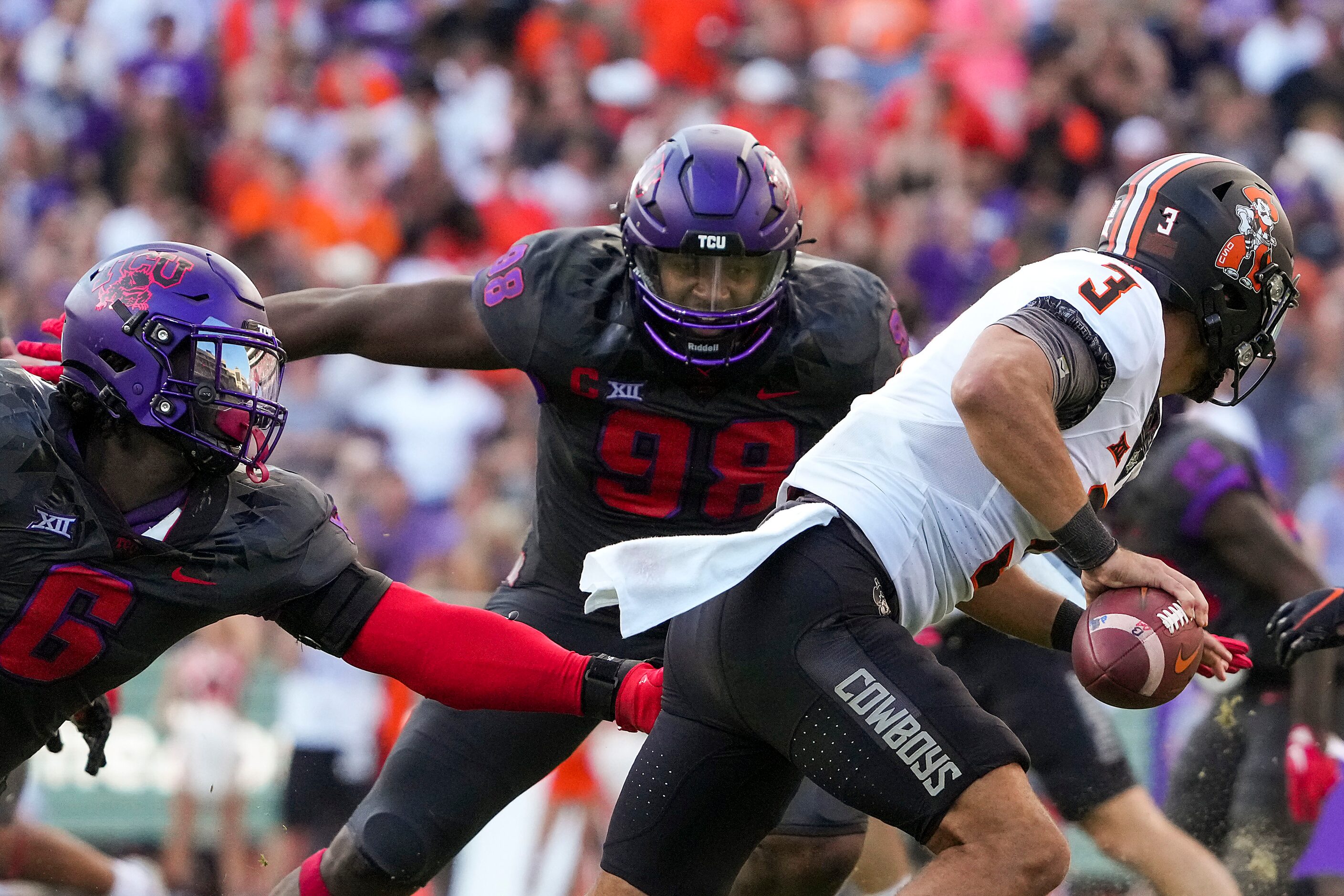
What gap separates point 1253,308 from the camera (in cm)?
354

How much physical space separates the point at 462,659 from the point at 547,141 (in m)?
7.21

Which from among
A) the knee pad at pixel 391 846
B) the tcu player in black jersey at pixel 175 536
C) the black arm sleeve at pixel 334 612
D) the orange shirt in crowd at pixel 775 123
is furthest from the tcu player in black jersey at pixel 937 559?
the orange shirt in crowd at pixel 775 123

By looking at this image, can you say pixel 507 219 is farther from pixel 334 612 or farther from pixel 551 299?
pixel 334 612

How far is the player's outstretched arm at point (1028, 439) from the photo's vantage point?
3.17m

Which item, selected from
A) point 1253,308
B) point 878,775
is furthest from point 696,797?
point 1253,308

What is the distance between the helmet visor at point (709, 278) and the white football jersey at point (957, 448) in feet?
2.57

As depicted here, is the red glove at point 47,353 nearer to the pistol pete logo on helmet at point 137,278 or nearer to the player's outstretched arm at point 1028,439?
the pistol pete logo on helmet at point 137,278

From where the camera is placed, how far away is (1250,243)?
3.51 m

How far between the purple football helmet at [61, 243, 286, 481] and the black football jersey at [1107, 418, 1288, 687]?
3051 mm

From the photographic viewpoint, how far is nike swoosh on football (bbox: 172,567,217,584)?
3.52 m

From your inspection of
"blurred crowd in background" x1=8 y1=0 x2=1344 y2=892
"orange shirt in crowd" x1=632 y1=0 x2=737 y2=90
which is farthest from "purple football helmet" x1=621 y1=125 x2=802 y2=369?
"orange shirt in crowd" x1=632 y1=0 x2=737 y2=90

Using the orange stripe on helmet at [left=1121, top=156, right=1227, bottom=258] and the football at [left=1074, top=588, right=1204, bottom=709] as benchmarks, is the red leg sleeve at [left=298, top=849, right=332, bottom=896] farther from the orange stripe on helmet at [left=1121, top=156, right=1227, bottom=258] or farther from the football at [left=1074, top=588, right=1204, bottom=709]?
the orange stripe on helmet at [left=1121, top=156, right=1227, bottom=258]

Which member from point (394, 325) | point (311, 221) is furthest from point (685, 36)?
point (394, 325)

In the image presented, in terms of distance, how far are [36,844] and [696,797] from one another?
8.71 feet
